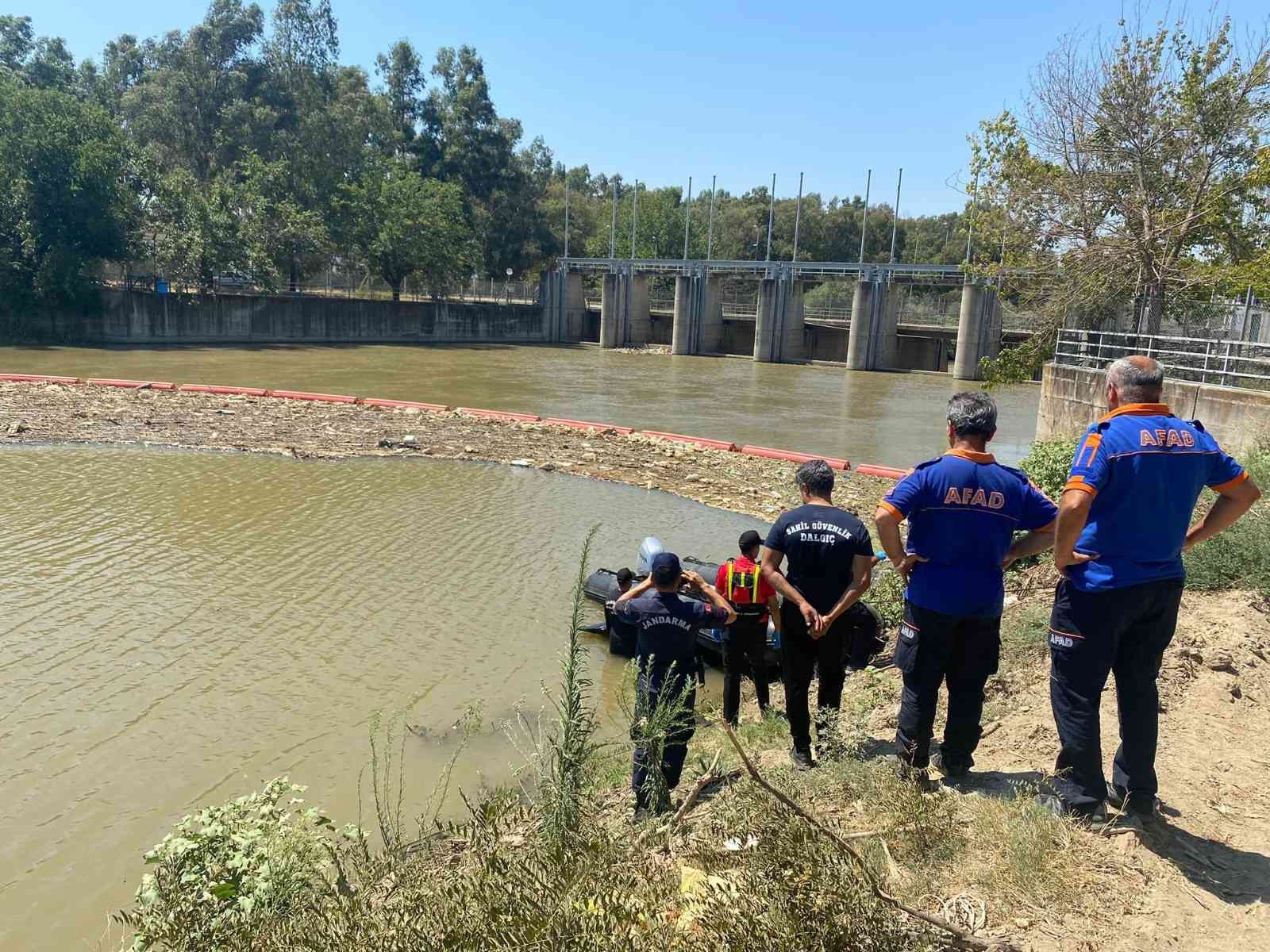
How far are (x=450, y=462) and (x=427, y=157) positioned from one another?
54823mm

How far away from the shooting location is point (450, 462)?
15875 millimetres

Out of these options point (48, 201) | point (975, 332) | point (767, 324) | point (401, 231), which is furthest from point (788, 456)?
point (401, 231)

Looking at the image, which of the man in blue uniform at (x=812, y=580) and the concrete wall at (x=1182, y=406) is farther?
the concrete wall at (x=1182, y=406)

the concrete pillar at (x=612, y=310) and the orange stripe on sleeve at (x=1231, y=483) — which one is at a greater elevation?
the concrete pillar at (x=612, y=310)

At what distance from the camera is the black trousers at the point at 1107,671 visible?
3553 mm

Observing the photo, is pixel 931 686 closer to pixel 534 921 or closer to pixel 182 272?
pixel 534 921

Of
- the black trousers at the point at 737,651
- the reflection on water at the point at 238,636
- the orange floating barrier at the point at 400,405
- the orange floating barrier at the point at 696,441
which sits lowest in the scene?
the reflection on water at the point at 238,636

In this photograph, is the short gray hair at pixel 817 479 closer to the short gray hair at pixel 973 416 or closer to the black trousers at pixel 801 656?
the black trousers at pixel 801 656

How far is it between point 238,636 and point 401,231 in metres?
48.4

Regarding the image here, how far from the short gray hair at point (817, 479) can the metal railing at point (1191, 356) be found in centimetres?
901

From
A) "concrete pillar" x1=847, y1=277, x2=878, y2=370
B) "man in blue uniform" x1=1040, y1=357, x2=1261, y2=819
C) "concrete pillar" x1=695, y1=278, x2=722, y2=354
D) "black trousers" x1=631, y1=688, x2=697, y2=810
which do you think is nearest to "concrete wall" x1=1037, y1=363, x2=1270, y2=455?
"man in blue uniform" x1=1040, y1=357, x2=1261, y2=819

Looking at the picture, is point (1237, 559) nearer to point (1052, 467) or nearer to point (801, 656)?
point (1052, 467)

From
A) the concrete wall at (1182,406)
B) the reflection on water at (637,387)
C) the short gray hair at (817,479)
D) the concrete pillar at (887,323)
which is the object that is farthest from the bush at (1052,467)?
the concrete pillar at (887,323)

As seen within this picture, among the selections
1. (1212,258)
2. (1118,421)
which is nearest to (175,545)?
(1118,421)
